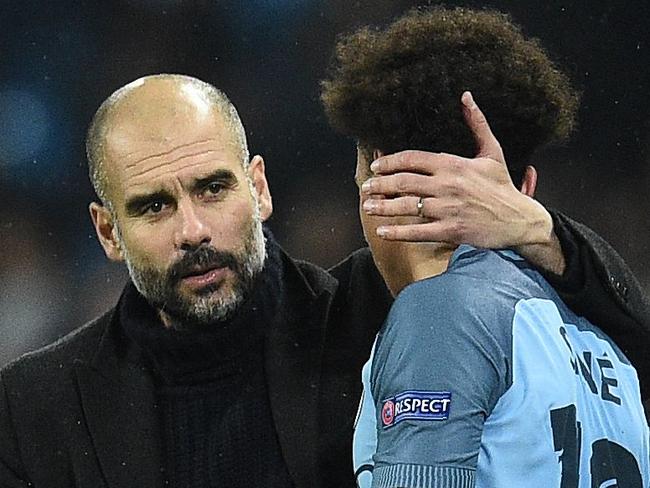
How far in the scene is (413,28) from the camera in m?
1.04

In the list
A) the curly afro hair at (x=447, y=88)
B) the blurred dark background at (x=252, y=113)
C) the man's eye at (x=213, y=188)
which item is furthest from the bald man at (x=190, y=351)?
the blurred dark background at (x=252, y=113)

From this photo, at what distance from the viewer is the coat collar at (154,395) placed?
1261 millimetres

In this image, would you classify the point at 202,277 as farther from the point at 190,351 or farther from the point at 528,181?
the point at 528,181

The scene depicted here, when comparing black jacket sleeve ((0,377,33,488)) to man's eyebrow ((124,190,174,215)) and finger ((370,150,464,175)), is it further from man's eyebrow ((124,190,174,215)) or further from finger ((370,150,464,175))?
finger ((370,150,464,175))

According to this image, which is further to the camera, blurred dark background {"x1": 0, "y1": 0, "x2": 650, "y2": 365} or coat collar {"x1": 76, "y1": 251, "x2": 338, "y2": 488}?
blurred dark background {"x1": 0, "y1": 0, "x2": 650, "y2": 365}

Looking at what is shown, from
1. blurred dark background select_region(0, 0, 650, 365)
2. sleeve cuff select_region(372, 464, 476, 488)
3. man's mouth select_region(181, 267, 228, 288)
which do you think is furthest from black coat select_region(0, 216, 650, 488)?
blurred dark background select_region(0, 0, 650, 365)

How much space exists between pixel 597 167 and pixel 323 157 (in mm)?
544

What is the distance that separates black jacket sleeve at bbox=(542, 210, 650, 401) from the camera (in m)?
1.04

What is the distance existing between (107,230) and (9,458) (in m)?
0.28

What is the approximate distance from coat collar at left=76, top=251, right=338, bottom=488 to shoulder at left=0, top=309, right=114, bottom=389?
0.7 inches

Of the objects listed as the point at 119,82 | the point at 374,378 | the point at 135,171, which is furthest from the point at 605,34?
the point at 374,378

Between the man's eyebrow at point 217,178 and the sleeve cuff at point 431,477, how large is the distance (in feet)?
1.64

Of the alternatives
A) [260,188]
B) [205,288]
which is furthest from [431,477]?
[260,188]

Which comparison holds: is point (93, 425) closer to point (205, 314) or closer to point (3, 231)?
point (205, 314)
